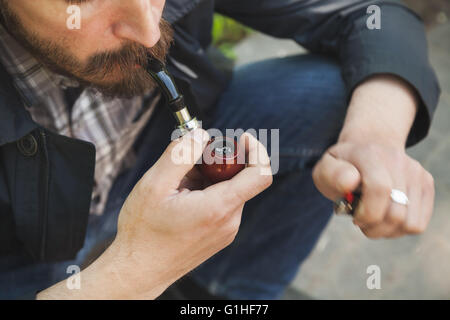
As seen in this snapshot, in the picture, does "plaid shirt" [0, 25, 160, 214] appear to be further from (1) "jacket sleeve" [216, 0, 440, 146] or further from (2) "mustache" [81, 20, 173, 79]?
(1) "jacket sleeve" [216, 0, 440, 146]

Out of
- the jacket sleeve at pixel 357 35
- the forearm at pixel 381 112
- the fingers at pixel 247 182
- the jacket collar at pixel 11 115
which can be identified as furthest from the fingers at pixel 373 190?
the jacket collar at pixel 11 115

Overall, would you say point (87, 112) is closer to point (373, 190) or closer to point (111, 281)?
point (111, 281)

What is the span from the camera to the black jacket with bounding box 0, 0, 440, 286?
3.98ft

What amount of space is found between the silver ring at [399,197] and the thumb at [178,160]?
1.66ft

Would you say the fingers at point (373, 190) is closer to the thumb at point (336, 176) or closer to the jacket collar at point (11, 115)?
the thumb at point (336, 176)

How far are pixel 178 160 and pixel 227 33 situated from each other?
2.03 meters

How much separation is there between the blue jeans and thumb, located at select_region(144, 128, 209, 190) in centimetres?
61

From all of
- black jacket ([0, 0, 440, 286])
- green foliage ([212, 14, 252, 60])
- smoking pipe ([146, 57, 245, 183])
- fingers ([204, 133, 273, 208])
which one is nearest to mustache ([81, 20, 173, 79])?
smoking pipe ([146, 57, 245, 183])

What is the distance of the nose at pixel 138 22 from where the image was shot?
0.99m

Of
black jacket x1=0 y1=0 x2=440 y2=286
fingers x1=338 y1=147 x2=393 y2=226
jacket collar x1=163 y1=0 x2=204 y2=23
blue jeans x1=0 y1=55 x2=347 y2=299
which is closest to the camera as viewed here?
fingers x1=338 y1=147 x2=393 y2=226

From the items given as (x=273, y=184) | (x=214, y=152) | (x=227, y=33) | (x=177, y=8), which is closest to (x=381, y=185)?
(x=214, y=152)
